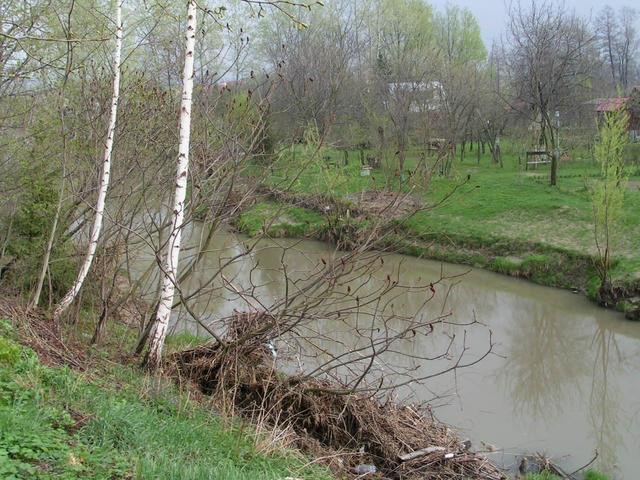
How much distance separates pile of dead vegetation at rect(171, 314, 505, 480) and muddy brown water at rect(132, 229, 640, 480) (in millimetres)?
717

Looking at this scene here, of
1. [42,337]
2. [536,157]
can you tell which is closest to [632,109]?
[536,157]

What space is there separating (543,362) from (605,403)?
1.73 meters

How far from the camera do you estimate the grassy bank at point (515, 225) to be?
50.6 feet

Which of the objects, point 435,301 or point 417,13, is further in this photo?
point 417,13

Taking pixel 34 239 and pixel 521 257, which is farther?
pixel 521 257

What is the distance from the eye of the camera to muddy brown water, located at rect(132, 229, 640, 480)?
26.6ft

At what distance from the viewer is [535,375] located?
10.6 metres

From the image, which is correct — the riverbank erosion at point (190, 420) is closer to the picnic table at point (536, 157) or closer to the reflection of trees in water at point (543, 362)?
the reflection of trees in water at point (543, 362)

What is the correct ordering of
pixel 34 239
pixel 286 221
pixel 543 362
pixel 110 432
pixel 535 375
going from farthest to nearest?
pixel 286 221
pixel 543 362
pixel 535 375
pixel 34 239
pixel 110 432

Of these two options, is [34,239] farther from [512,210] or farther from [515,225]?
[512,210]

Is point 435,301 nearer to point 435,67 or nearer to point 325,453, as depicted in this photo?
point 325,453

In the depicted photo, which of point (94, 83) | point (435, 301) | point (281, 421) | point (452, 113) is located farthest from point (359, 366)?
point (452, 113)

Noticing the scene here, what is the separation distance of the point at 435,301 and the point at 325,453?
9.11 meters

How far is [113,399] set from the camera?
4691mm
